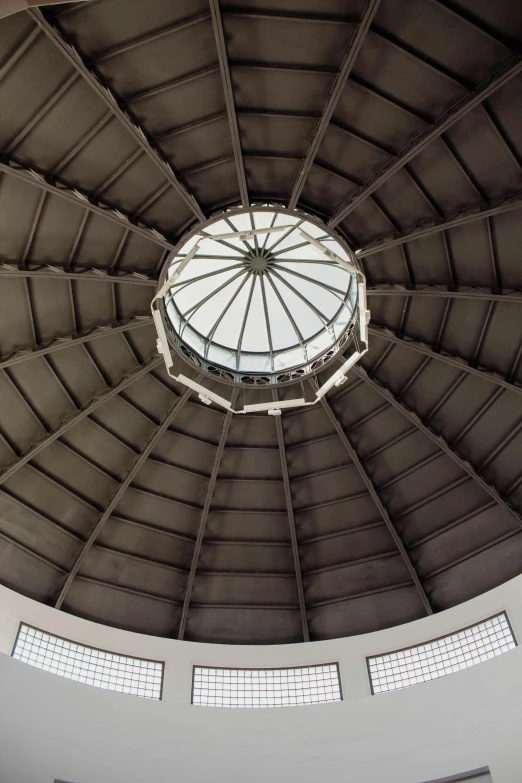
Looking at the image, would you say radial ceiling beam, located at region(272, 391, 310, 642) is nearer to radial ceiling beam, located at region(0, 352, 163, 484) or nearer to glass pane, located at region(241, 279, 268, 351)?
glass pane, located at region(241, 279, 268, 351)

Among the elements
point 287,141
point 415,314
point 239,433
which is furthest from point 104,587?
point 287,141

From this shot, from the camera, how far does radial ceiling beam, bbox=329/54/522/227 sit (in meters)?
19.8

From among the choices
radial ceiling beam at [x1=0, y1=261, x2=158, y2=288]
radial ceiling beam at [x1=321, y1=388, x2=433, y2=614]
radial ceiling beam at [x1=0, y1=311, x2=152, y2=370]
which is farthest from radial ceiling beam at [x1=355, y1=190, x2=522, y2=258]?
radial ceiling beam at [x1=0, y1=311, x2=152, y2=370]

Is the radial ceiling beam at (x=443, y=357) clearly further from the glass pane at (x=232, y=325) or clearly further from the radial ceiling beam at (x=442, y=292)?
the glass pane at (x=232, y=325)

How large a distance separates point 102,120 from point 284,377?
11.7 m

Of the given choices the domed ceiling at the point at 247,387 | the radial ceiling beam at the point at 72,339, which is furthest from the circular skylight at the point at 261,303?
the radial ceiling beam at the point at 72,339

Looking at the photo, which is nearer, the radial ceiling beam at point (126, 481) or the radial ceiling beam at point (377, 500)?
the radial ceiling beam at point (126, 481)

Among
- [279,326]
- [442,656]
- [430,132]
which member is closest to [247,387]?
[279,326]

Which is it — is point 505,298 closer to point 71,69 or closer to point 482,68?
point 482,68

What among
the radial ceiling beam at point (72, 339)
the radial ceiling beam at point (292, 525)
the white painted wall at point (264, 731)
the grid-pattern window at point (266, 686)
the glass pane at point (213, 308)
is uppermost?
the glass pane at point (213, 308)

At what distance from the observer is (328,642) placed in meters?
28.7

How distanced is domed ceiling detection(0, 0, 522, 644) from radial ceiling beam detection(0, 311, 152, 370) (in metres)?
0.11

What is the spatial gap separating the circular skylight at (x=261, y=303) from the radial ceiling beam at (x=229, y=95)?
141 inches

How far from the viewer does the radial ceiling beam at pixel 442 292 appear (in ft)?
79.9
